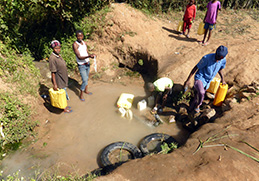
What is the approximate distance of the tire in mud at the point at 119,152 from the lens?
390 centimetres

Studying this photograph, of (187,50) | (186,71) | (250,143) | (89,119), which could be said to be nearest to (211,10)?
(187,50)

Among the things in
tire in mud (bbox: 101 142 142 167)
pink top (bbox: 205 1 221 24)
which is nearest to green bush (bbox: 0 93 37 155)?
tire in mud (bbox: 101 142 142 167)

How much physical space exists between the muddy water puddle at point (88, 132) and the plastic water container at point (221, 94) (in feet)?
3.98

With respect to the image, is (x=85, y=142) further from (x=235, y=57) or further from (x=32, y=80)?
(x=235, y=57)

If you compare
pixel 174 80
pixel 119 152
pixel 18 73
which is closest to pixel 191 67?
pixel 174 80

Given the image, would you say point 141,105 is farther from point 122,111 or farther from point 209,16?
point 209,16

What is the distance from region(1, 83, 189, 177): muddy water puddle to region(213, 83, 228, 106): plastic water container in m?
1.21

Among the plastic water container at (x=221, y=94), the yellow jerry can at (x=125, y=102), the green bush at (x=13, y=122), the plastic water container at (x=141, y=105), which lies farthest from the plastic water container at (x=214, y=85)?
the green bush at (x=13, y=122)

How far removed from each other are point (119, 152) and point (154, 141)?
90 cm

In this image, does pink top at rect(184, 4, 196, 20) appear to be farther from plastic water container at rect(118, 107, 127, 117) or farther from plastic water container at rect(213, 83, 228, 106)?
plastic water container at rect(118, 107, 127, 117)

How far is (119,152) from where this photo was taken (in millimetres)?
4086

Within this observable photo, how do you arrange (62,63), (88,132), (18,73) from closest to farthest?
(62,63) → (88,132) → (18,73)

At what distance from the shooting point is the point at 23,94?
4602mm

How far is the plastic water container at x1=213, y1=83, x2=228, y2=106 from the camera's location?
461 centimetres
